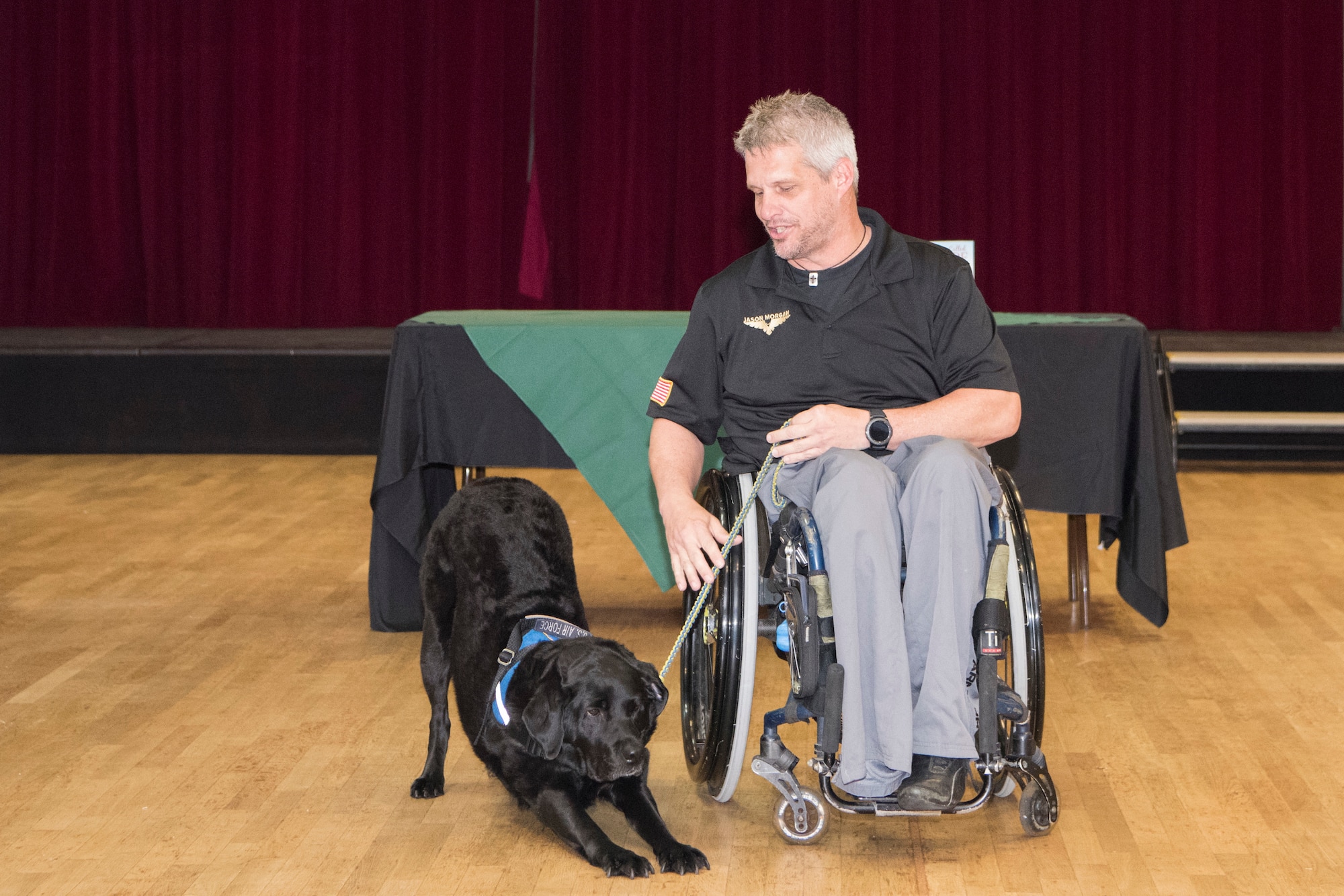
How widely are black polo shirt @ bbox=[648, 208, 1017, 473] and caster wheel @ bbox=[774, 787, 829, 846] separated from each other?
1.54ft

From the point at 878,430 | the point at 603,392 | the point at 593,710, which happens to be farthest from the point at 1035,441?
the point at 593,710

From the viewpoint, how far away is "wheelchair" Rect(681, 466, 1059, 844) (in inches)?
68.7

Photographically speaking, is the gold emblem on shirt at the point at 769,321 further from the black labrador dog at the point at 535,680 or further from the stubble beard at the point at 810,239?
the black labrador dog at the point at 535,680

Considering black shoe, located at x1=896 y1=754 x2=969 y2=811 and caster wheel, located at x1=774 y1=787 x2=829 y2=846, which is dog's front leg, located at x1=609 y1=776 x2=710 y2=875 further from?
black shoe, located at x1=896 y1=754 x2=969 y2=811

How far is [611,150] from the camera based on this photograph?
6.51 meters

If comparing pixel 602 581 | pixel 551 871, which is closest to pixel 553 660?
pixel 551 871

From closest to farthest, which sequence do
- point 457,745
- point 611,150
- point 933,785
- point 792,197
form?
point 933,785
point 792,197
point 457,745
point 611,150

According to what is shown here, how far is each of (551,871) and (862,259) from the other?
3.09ft

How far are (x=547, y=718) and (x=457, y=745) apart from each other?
1.88 ft

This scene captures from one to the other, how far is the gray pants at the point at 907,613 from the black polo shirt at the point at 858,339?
0.26 metres

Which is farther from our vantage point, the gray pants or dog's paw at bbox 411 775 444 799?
dog's paw at bbox 411 775 444 799

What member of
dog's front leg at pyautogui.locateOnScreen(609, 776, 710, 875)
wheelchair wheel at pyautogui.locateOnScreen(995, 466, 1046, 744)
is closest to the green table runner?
dog's front leg at pyautogui.locateOnScreen(609, 776, 710, 875)

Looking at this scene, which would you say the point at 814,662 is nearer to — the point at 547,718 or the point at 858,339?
the point at 547,718

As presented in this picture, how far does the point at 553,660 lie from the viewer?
72.2 inches
